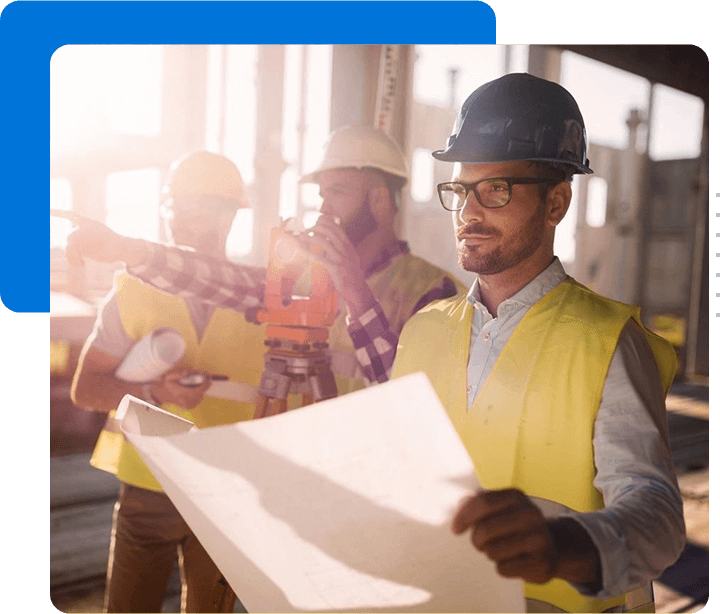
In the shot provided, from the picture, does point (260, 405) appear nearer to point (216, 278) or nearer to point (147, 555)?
point (216, 278)

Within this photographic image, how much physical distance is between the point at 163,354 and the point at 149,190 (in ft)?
1.22

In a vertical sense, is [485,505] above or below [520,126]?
below

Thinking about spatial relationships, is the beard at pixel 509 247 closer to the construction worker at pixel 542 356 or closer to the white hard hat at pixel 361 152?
the construction worker at pixel 542 356

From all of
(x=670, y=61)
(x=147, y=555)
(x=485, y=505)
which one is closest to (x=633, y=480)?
(x=485, y=505)

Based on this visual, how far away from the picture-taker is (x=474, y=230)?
1045 millimetres

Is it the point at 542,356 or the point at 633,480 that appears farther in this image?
the point at 542,356

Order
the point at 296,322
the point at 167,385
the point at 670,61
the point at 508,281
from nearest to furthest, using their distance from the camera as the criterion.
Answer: the point at 508,281 → the point at 670,61 → the point at 296,322 → the point at 167,385

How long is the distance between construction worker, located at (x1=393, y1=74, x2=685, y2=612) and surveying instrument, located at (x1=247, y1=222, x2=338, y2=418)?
0.76 ft

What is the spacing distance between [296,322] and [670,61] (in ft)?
2.90

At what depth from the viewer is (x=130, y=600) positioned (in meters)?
1.49

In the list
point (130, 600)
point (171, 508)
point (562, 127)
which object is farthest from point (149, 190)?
point (130, 600)

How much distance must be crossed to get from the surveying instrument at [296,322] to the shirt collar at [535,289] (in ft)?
1.30

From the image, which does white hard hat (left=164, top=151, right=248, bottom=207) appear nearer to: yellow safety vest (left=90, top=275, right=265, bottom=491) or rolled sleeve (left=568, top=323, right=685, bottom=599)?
yellow safety vest (left=90, top=275, right=265, bottom=491)

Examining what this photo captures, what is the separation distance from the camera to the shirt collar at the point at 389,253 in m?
1.35
